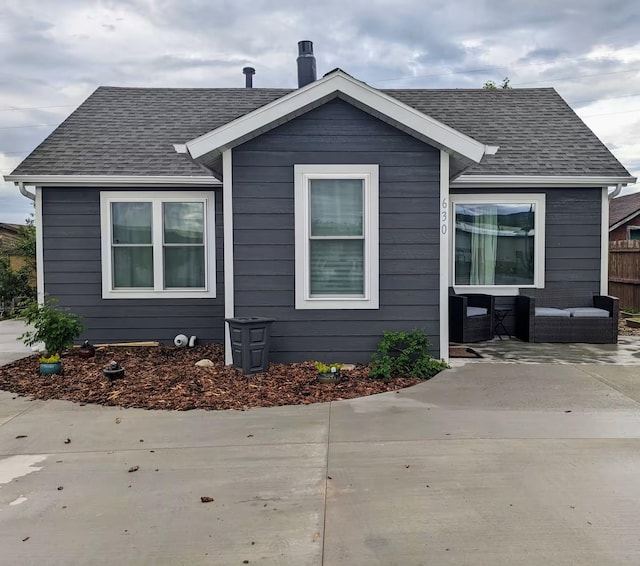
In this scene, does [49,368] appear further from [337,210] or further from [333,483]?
[333,483]

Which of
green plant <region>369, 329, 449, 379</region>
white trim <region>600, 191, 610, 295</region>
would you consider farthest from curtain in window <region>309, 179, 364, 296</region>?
white trim <region>600, 191, 610, 295</region>

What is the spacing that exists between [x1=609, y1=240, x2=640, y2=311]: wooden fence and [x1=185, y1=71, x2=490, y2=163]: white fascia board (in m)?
9.17

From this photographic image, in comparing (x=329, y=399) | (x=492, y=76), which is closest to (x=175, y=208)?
(x=329, y=399)

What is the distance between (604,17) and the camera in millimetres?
11180

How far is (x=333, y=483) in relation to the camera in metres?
3.36

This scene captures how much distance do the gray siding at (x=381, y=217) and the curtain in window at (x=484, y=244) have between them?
113 inches

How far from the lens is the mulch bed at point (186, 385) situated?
17.4 feet

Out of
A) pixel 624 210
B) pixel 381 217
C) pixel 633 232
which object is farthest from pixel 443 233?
pixel 624 210

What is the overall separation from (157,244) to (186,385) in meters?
3.00

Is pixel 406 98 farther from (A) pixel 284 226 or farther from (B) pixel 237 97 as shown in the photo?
(A) pixel 284 226

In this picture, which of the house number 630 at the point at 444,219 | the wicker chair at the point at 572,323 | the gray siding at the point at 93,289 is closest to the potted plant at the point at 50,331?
the gray siding at the point at 93,289

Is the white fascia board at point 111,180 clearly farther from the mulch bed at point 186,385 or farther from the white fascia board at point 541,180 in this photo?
the white fascia board at point 541,180

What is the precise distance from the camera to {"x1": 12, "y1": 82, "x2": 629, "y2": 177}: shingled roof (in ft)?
26.7

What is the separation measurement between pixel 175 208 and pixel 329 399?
4285 mm
